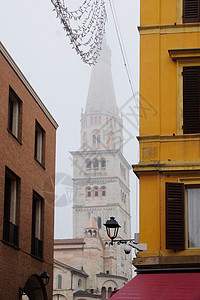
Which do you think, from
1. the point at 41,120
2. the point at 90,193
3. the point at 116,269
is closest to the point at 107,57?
the point at 90,193

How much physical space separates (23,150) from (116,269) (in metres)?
102

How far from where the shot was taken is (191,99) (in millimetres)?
16547

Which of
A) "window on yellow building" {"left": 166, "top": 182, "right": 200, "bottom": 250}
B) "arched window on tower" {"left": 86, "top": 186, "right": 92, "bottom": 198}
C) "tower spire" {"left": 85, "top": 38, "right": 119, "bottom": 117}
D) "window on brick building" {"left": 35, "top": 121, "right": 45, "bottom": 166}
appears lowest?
"window on yellow building" {"left": 166, "top": 182, "right": 200, "bottom": 250}

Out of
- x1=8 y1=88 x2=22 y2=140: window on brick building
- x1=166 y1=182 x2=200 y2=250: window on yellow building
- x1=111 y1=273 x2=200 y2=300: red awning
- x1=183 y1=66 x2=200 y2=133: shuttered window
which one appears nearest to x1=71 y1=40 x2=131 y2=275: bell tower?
x1=8 y1=88 x2=22 y2=140: window on brick building

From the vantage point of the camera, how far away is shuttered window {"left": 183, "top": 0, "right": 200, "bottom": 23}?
17312 mm

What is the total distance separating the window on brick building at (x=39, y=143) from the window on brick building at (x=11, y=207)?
336 cm

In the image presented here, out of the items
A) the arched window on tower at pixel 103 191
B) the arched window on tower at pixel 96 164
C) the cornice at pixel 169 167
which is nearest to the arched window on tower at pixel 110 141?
the arched window on tower at pixel 96 164

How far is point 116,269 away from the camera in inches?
4823

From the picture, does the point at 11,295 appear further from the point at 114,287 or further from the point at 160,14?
the point at 114,287

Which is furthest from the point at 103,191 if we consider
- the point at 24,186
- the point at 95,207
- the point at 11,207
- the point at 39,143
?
the point at 11,207

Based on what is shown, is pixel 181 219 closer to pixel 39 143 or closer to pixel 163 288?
pixel 163 288

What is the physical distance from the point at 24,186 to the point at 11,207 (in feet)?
3.89

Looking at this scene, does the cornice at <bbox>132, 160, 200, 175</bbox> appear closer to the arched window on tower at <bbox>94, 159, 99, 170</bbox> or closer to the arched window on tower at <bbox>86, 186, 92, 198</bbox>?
the arched window on tower at <bbox>86, 186, 92, 198</bbox>

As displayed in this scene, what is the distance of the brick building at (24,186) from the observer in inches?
824
